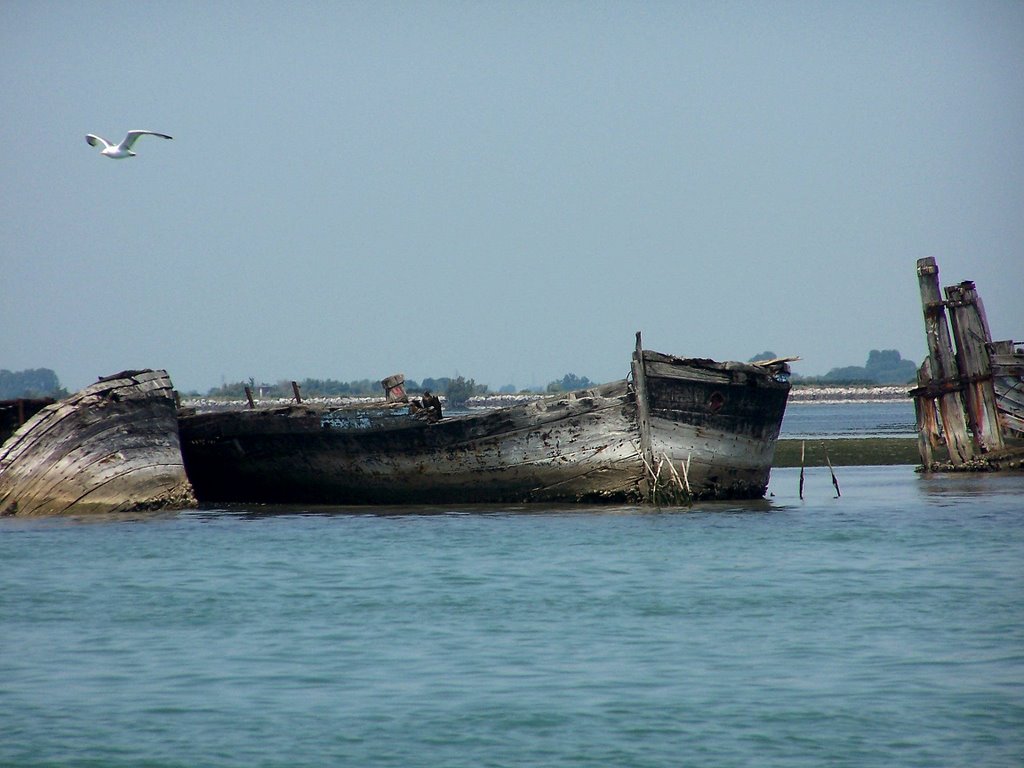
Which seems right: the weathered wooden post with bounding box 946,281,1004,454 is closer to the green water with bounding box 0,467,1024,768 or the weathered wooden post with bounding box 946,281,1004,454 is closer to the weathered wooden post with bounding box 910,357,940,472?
the weathered wooden post with bounding box 910,357,940,472

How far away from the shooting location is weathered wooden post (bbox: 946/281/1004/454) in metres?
28.0

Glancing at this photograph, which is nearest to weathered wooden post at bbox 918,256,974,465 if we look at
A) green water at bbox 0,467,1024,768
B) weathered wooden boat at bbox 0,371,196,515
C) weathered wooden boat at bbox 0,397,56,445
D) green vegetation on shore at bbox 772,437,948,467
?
green water at bbox 0,467,1024,768

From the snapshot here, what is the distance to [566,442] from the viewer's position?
77.5 feet

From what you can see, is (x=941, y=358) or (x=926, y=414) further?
(x=926, y=414)

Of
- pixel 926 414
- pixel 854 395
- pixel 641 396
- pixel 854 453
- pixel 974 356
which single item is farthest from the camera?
pixel 854 395

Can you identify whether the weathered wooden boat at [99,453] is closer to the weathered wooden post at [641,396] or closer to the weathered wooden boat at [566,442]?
the weathered wooden boat at [566,442]

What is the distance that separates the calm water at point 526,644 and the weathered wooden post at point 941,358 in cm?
581

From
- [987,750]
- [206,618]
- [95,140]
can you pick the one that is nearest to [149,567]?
[206,618]

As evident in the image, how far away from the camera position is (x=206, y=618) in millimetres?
14875

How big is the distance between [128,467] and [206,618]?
10916mm

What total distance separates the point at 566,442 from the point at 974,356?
32.5ft

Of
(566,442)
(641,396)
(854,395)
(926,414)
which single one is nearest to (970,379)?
(926,414)

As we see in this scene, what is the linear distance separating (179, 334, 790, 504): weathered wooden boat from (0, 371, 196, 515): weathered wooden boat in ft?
5.81

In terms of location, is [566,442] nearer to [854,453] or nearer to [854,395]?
[854,453]
